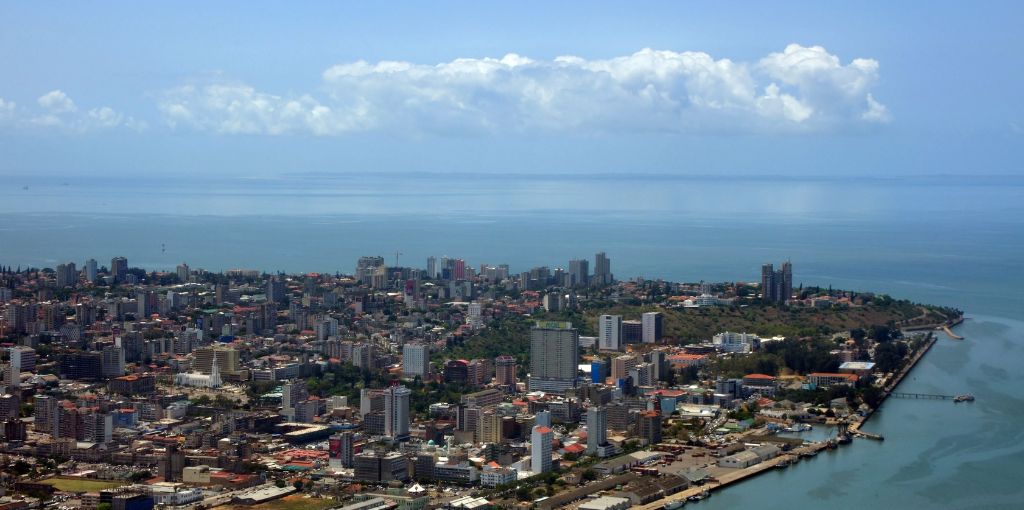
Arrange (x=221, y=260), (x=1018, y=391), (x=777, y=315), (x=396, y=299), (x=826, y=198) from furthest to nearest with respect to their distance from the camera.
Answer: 1. (x=826, y=198)
2. (x=221, y=260)
3. (x=396, y=299)
4. (x=777, y=315)
5. (x=1018, y=391)

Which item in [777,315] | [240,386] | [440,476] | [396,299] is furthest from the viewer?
[396,299]

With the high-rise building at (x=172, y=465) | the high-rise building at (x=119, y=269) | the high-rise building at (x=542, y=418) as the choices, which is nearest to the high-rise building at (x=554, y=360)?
the high-rise building at (x=542, y=418)

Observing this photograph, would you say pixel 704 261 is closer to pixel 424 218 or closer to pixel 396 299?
pixel 396 299

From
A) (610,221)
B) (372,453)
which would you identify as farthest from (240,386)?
(610,221)

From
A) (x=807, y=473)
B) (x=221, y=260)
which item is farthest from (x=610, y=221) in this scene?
(x=807, y=473)

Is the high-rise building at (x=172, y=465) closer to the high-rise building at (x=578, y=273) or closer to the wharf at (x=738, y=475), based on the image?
the wharf at (x=738, y=475)

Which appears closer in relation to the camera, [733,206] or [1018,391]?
[1018,391]

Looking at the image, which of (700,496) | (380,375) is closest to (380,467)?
(700,496)
